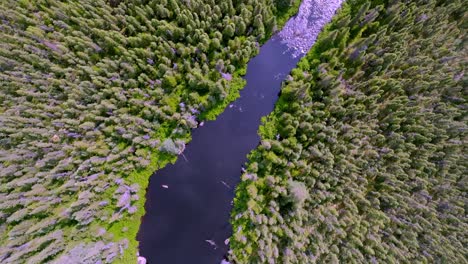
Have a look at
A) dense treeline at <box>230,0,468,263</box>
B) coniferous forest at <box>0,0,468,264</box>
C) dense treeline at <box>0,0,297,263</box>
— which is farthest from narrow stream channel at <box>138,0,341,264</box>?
dense treeline at <box>230,0,468,263</box>

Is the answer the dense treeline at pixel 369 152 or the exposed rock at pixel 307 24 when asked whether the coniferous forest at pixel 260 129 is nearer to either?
the dense treeline at pixel 369 152

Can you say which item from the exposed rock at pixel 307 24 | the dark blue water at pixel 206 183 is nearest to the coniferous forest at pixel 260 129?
the dark blue water at pixel 206 183

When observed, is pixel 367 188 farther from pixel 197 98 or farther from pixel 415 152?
pixel 197 98

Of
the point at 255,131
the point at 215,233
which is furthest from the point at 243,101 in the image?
the point at 215,233

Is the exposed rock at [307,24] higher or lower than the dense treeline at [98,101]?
higher

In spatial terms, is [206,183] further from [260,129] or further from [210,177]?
[260,129]

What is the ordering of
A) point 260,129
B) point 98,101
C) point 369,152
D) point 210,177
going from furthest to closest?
point 260,129 < point 210,177 < point 369,152 < point 98,101

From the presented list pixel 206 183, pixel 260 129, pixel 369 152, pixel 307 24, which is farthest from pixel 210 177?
pixel 307 24
